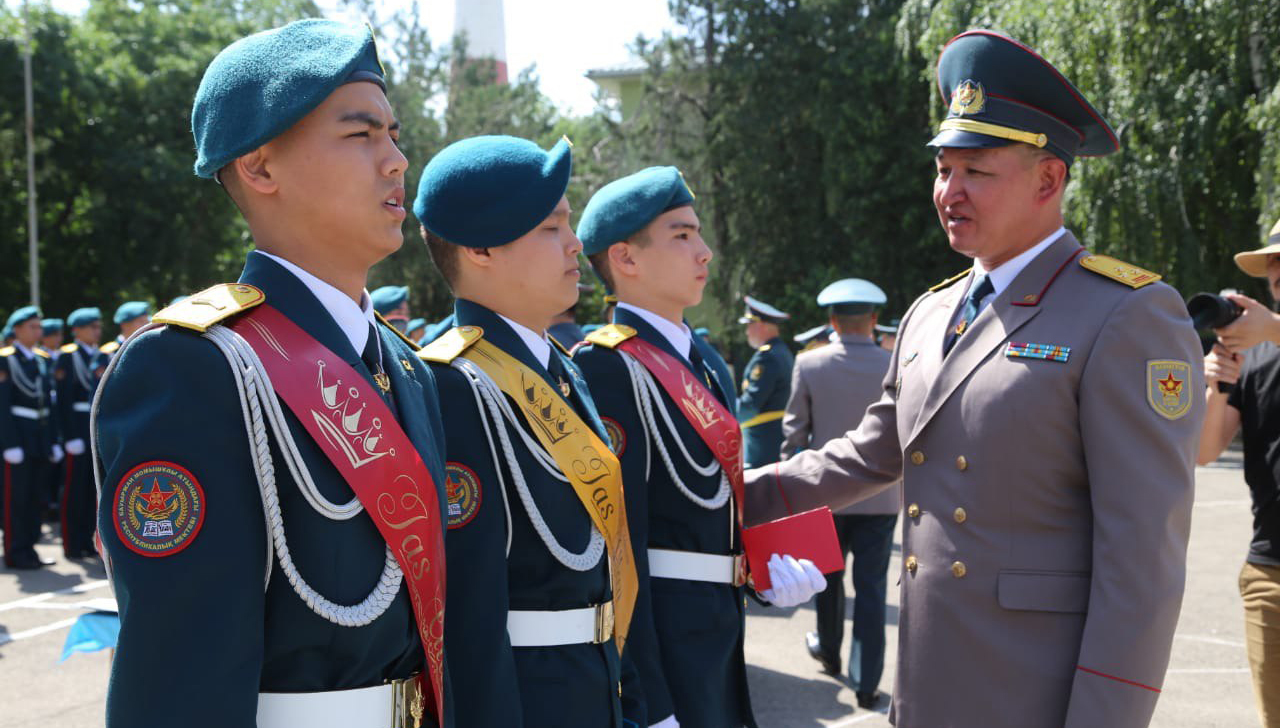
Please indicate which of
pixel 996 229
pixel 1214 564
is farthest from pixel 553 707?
pixel 1214 564

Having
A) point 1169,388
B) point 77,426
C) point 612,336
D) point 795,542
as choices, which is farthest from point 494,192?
point 77,426

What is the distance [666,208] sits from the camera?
3.30 metres

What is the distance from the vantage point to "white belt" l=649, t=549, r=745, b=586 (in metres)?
2.96

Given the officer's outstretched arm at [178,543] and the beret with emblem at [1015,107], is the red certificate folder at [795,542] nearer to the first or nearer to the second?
the beret with emblem at [1015,107]

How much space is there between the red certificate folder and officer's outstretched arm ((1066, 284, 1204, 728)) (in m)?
0.94

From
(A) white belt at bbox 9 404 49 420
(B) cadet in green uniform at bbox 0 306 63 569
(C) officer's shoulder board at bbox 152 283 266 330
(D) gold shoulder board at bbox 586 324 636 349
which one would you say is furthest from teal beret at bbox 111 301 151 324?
(C) officer's shoulder board at bbox 152 283 266 330

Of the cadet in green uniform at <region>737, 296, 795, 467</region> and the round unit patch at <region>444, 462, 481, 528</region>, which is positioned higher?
the round unit patch at <region>444, 462, 481, 528</region>

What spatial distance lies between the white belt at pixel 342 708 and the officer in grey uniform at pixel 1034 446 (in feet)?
4.21

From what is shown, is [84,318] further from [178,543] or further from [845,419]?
[178,543]

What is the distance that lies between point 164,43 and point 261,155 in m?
29.2

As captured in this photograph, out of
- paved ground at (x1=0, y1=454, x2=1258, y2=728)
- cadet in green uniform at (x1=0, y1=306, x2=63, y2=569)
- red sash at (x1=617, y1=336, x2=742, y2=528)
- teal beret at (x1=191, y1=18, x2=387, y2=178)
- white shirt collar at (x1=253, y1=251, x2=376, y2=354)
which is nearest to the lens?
teal beret at (x1=191, y1=18, x2=387, y2=178)

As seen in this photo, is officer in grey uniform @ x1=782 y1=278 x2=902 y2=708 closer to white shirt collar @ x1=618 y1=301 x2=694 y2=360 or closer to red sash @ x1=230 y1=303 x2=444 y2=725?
white shirt collar @ x1=618 y1=301 x2=694 y2=360

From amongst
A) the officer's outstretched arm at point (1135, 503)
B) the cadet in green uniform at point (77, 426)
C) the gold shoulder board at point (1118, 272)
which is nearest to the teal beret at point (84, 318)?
the cadet in green uniform at point (77, 426)

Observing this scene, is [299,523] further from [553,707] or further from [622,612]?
[622,612]
